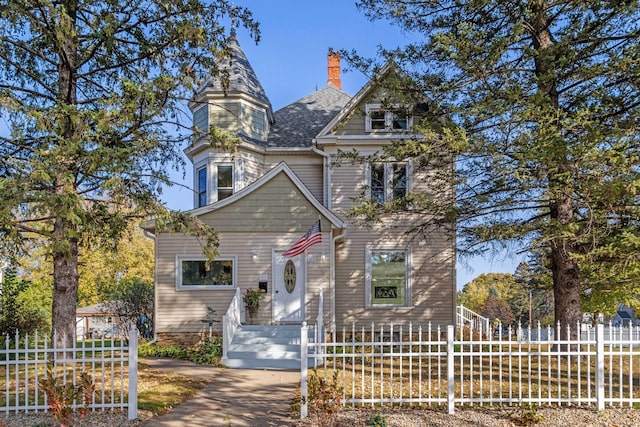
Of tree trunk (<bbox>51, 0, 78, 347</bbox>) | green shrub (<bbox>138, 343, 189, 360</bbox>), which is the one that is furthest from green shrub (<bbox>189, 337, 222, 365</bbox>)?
tree trunk (<bbox>51, 0, 78, 347</bbox>)

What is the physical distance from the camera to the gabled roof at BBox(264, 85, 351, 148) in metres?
17.3

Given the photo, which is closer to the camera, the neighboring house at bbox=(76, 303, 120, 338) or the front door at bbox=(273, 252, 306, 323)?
the front door at bbox=(273, 252, 306, 323)

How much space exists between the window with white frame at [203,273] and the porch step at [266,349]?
1.87m

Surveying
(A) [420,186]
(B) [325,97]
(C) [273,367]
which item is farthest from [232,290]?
(B) [325,97]

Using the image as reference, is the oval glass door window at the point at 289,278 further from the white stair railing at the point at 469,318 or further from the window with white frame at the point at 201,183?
the white stair railing at the point at 469,318

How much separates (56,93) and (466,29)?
282 inches

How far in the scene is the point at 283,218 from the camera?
550 inches

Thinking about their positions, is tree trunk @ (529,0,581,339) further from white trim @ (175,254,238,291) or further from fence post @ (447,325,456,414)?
white trim @ (175,254,238,291)

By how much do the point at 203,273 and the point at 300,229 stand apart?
3.05 metres

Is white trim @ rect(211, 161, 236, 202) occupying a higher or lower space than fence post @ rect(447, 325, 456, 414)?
higher

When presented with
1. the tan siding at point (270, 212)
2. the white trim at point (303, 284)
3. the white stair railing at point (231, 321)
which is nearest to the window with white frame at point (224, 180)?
the tan siding at point (270, 212)

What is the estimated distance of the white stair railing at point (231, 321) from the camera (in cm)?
1146

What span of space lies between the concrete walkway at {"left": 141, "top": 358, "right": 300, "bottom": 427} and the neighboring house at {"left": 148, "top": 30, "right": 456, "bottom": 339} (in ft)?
10.8

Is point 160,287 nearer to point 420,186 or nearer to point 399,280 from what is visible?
point 399,280
